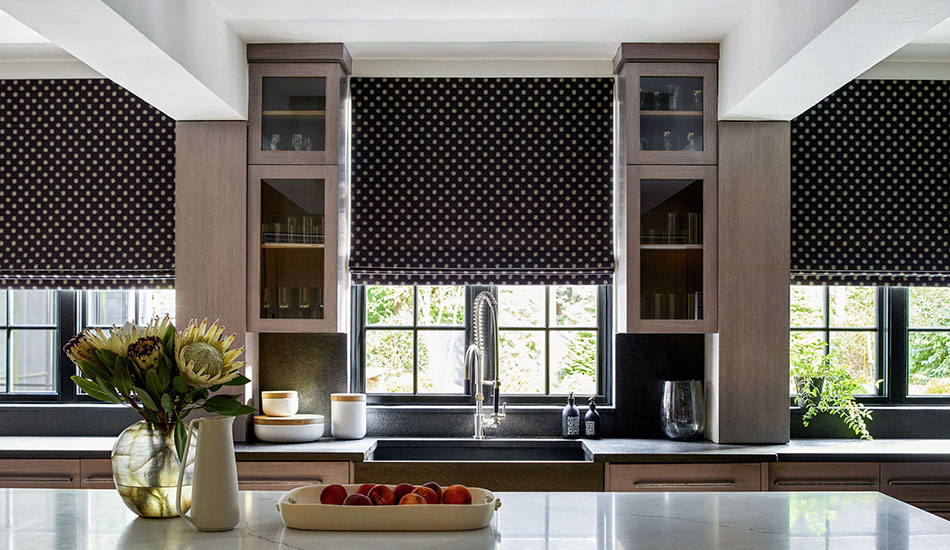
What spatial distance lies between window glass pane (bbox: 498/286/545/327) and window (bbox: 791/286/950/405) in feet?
4.25

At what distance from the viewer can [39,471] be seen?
349cm

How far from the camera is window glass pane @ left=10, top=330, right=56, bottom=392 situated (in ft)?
13.9

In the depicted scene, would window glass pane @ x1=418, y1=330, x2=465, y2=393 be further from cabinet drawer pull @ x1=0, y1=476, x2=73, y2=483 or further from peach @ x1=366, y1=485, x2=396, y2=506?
peach @ x1=366, y1=485, x2=396, y2=506

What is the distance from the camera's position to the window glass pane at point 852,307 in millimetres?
4215

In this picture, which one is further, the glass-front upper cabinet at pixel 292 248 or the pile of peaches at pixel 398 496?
the glass-front upper cabinet at pixel 292 248

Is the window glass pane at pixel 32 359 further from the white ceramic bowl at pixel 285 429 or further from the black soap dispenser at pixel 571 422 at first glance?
the black soap dispenser at pixel 571 422

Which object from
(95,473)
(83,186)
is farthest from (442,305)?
(83,186)

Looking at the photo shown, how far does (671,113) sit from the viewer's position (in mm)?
3809

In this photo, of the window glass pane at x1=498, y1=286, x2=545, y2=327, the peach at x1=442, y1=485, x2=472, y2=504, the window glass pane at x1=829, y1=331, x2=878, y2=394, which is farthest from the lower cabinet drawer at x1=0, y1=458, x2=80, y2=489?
the window glass pane at x1=829, y1=331, x2=878, y2=394

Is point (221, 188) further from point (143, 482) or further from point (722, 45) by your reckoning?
point (722, 45)

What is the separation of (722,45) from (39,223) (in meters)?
3.36

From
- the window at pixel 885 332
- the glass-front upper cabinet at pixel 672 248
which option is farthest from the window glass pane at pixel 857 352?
the glass-front upper cabinet at pixel 672 248

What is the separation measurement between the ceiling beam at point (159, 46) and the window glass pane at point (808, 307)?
286 centimetres

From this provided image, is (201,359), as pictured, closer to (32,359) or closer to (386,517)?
(386,517)
